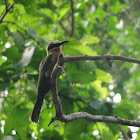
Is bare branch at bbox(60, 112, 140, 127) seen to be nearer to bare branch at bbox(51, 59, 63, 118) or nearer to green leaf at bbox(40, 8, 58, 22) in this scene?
bare branch at bbox(51, 59, 63, 118)

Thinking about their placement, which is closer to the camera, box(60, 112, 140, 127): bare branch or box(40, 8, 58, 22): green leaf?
box(60, 112, 140, 127): bare branch

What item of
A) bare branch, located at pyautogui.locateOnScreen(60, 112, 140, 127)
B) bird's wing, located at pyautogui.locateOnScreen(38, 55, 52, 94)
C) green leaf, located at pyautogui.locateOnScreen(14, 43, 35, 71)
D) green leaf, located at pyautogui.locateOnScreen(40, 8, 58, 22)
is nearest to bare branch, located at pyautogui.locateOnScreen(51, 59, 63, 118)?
bare branch, located at pyautogui.locateOnScreen(60, 112, 140, 127)

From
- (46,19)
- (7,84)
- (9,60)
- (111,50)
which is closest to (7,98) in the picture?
(7,84)

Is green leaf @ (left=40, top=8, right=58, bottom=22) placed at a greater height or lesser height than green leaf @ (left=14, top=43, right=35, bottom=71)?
lesser

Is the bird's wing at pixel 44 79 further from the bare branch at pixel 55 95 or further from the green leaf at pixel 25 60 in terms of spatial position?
the bare branch at pixel 55 95

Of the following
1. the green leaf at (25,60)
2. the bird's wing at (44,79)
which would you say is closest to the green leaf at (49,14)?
the green leaf at (25,60)

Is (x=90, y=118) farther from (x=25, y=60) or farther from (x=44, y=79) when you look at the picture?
(x=25, y=60)

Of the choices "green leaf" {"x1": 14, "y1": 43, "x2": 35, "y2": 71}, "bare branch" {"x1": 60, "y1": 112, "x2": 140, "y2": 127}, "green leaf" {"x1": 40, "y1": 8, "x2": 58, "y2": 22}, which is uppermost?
"green leaf" {"x1": 14, "y1": 43, "x2": 35, "y2": 71}

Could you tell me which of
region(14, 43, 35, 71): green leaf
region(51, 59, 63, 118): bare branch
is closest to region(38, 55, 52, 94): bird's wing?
region(14, 43, 35, 71): green leaf

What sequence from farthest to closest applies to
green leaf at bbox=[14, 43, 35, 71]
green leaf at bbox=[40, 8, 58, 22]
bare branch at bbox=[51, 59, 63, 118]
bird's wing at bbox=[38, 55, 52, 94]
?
green leaf at bbox=[40, 8, 58, 22] → green leaf at bbox=[14, 43, 35, 71] → bird's wing at bbox=[38, 55, 52, 94] → bare branch at bbox=[51, 59, 63, 118]

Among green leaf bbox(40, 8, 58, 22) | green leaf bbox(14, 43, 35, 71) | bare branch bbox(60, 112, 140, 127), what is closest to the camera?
bare branch bbox(60, 112, 140, 127)

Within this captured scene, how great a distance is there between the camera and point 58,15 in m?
4.48

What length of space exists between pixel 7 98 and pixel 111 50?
373 cm

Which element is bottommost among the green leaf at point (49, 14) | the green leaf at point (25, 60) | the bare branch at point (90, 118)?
the bare branch at point (90, 118)
